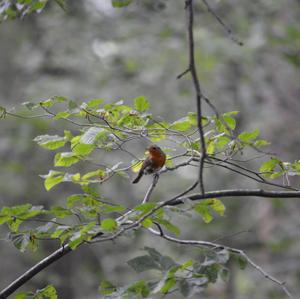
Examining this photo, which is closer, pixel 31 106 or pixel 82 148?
pixel 82 148

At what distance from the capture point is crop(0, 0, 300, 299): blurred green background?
6.14 meters

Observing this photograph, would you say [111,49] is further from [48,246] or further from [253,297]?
[253,297]

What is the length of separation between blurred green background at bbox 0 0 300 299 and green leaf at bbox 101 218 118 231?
4561mm

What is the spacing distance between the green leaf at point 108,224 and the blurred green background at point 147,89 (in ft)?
15.0

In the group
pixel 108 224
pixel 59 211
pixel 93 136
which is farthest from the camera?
pixel 93 136

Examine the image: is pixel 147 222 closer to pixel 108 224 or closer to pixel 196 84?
pixel 108 224

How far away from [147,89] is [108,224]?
19.0 feet

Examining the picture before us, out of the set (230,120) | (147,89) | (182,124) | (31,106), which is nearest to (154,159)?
(182,124)

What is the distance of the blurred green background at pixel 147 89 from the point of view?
20.1 ft

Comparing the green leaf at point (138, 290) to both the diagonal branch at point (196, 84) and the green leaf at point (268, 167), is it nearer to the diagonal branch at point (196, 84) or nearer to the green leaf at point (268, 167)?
the diagonal branch at point (196, 84)

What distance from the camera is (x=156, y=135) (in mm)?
1810

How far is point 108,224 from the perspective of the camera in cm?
135

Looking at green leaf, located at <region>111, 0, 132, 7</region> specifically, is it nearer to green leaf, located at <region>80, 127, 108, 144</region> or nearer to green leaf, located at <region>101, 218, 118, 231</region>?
green leaf, located at <region>80, 127, 108, 144</region>

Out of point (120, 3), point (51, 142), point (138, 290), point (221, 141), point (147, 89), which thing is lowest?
point (147, 89)
